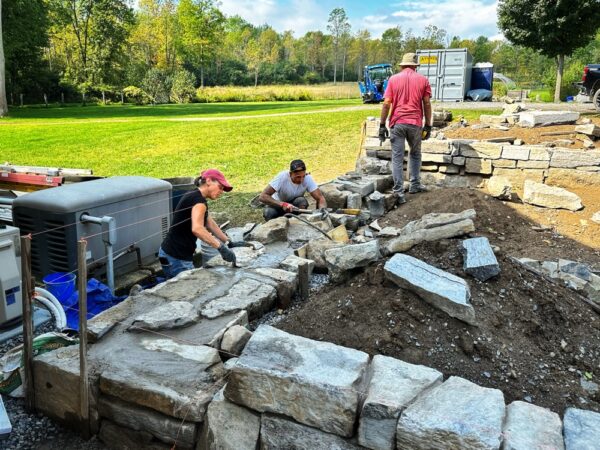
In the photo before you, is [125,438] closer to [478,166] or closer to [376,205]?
[376,205]

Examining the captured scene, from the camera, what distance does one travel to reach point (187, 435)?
2.75m

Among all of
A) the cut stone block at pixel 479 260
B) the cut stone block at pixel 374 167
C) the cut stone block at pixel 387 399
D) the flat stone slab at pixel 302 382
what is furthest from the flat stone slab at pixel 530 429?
the cut stone block at pixel 374 167

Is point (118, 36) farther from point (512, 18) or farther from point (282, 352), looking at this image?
point (282, 352)

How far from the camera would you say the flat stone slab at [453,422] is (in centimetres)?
215

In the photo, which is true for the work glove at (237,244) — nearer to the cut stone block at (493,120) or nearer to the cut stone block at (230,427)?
the cut stone block at (230,427)

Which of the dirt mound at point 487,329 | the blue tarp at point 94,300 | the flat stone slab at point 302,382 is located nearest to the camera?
the flat stone slab at point 302,382

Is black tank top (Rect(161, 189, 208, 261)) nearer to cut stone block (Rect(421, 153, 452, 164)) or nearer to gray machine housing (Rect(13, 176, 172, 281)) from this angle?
gray machine housing (Rect(13, 176, 172, 281))

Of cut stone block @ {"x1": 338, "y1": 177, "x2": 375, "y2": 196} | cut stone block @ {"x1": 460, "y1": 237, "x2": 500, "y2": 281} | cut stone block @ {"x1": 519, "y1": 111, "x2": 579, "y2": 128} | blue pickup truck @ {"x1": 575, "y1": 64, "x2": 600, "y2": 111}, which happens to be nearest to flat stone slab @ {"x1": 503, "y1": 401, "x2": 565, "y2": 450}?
cut stone block @ {"x1": 460, "y1": 237, "x2": 500, "y2": 281}

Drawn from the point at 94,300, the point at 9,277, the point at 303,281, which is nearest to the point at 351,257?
the point at 303,281

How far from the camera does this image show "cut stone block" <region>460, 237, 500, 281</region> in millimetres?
3664

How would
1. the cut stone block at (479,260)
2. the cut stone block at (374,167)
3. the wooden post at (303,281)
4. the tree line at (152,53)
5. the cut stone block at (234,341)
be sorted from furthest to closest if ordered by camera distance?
the tree line at (152,53), the cut stone block at (374,167), the wooden post at (303,281), the cut stone block at (479,260), the cut stone block at (234,341)

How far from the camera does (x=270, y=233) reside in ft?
18.9

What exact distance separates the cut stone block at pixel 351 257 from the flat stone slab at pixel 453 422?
164cm

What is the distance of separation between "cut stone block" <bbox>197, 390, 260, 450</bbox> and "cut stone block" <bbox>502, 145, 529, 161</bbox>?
6.70m
